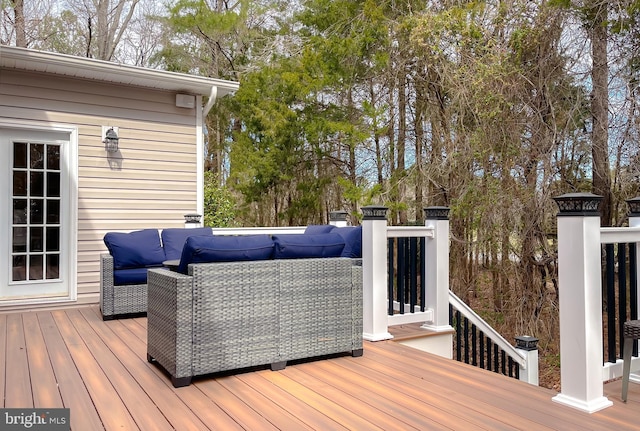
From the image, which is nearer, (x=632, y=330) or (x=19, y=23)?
(x=632, y=330)

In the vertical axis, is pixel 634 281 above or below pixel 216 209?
below

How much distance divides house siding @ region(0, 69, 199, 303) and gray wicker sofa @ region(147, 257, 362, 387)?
117 inches

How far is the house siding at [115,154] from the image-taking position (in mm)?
5535

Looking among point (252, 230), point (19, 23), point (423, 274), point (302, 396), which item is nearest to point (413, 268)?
point (423, 274)

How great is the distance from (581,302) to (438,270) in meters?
1.72

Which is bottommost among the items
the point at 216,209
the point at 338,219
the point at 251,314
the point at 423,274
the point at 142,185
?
the point at 251,314

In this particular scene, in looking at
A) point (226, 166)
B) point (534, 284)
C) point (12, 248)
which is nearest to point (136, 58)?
point (226, 166)

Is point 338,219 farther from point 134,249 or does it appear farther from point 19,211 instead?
point 19,211

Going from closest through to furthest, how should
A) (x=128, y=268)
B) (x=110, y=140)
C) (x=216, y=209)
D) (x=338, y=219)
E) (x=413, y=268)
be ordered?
(x=413, y=268)
(x=128, y=268)
(x=110, y=140)
(x=338, y=219)
(x=216, y=209)

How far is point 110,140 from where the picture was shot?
233 inches

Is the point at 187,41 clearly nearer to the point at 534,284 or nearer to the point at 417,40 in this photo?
the point at 417,40

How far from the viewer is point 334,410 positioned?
7.91 ft

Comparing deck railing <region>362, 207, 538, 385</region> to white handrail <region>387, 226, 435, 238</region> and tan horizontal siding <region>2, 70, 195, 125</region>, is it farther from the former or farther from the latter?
tan horizontal siding <region>2, 70, 195, 125</region>

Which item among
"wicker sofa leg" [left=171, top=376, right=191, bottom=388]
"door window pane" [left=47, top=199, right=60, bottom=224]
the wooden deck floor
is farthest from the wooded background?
"wicker sofa leg" [left=171, top=376, right=191, bottom=388]
